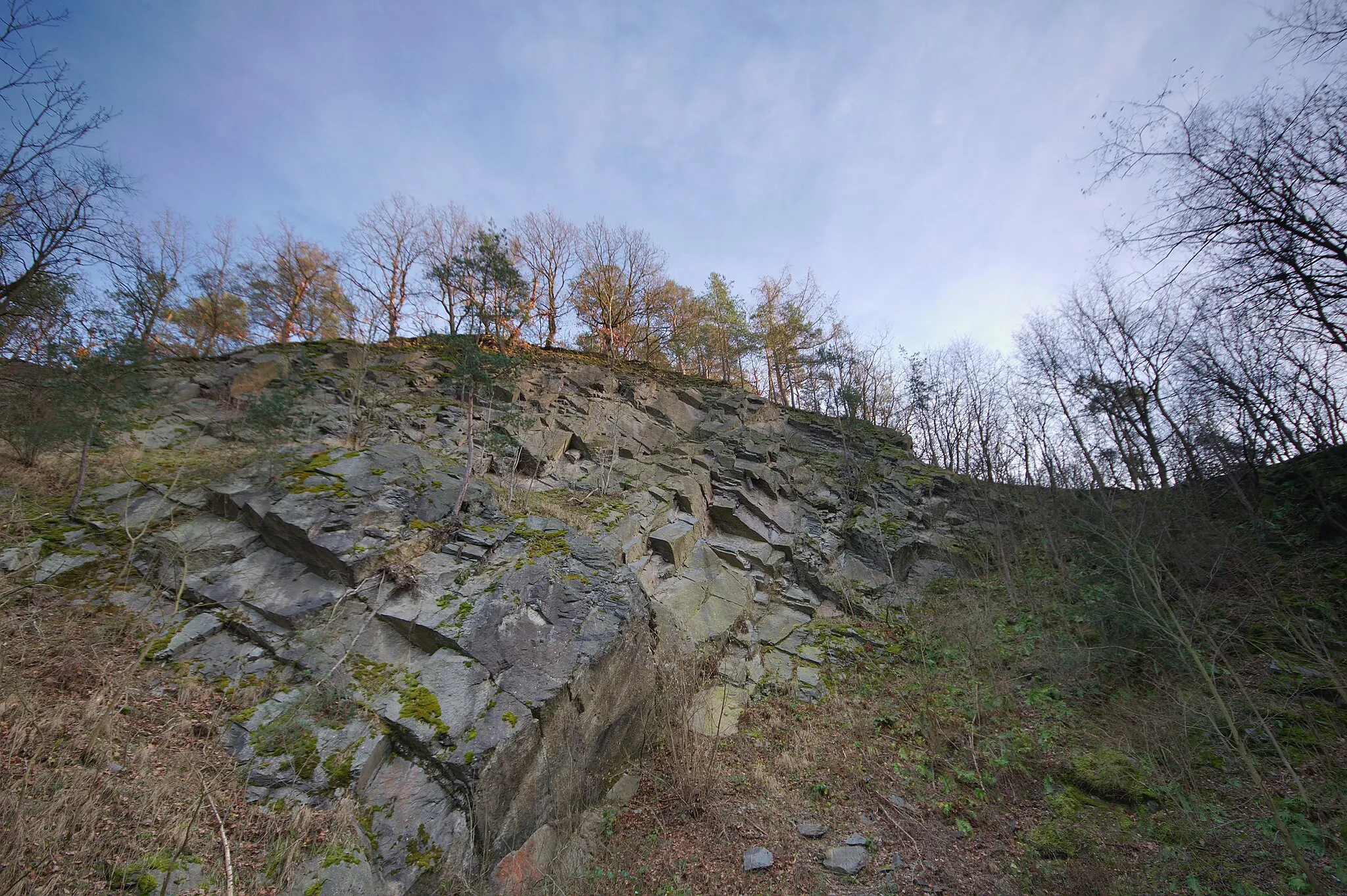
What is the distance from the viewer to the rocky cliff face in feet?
18.2

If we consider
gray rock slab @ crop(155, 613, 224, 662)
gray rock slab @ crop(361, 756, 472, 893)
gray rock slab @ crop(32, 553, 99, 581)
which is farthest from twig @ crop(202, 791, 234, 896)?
gray rock slab @ crop(32, 553, 99, 581)

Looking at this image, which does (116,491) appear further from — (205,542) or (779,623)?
(779,623)

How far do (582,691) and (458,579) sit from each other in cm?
295

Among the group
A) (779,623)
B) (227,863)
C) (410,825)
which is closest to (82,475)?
(227,863)

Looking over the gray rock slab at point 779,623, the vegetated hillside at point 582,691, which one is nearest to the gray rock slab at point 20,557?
the vegetated hillside at point 582,691

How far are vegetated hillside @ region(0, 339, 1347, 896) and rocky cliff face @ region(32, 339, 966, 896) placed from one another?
0.20 ft

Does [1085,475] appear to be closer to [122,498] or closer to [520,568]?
[520,568]

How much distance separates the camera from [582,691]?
23.1 feet

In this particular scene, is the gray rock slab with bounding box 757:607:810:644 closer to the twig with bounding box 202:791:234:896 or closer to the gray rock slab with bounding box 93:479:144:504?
the twig with bounding box 202:791:234:896

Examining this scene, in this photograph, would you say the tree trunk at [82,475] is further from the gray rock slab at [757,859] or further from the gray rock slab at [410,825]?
the gray rock slab at [757,859]

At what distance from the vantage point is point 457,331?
13477 millimetres

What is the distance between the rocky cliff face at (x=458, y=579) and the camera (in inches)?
218

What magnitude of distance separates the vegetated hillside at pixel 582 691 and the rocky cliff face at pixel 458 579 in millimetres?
60

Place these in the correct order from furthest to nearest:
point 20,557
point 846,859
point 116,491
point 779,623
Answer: point 779,623 → point 116,491 → point 20,557 → point 846,859
